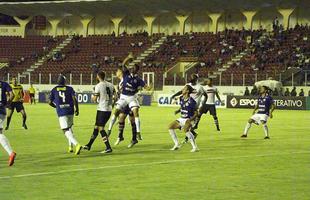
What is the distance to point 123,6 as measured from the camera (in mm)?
75562

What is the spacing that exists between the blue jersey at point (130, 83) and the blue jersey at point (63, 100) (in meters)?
3.03

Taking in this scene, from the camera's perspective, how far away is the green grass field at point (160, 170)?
11516 millimetres

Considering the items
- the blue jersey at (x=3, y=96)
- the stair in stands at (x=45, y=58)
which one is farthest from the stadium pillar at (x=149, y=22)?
the blue jersey at (x=3, y=96)

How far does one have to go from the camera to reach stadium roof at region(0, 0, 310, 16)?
69.2m

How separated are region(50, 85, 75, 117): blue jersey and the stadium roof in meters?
51.9

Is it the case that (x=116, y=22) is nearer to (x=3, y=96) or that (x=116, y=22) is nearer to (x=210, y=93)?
(x=210, y=93)

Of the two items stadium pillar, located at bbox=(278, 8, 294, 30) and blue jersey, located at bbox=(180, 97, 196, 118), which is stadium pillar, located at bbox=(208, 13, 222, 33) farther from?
blue jersey, located at bbox=(180, 97, 196, 118)

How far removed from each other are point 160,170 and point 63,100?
14.5 ft

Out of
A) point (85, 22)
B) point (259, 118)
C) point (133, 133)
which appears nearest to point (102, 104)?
point (133, 133)

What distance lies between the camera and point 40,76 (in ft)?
228

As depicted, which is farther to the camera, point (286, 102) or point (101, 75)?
point (286, 102)

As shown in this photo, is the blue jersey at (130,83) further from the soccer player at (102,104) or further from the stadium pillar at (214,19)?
the stadium pillar at (214,19)

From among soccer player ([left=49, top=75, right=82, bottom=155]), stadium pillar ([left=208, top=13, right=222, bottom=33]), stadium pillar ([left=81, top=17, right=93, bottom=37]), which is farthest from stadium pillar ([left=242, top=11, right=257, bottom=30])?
soccer player ([left=49, top=75, right=82, bottom=155])

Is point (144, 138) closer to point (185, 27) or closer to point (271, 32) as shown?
point (271, 32)
